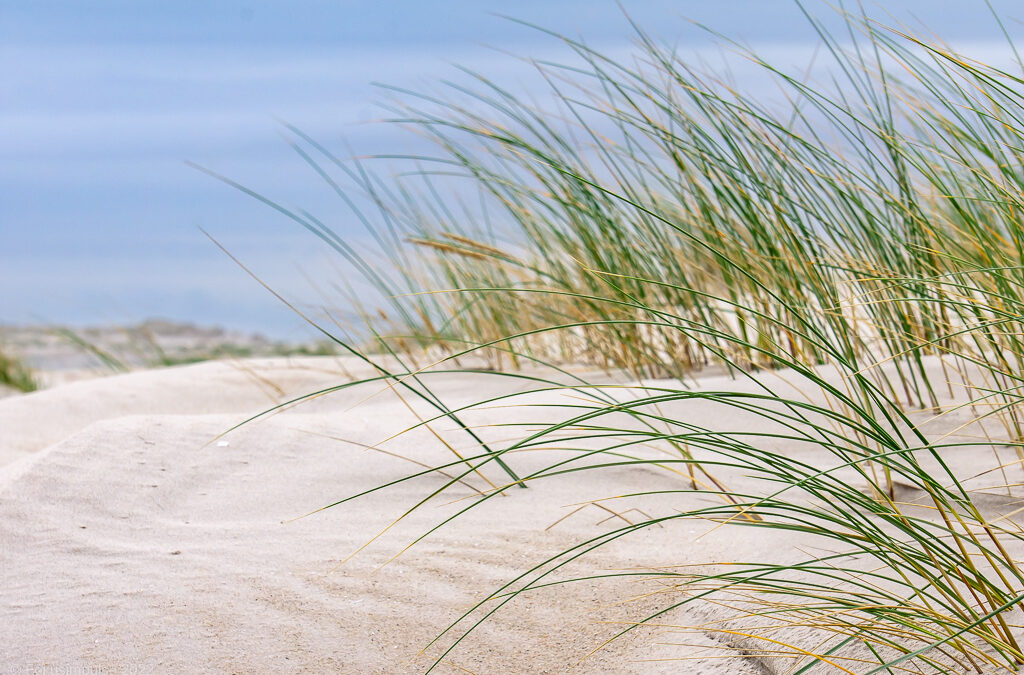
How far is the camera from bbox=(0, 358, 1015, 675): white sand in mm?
1277

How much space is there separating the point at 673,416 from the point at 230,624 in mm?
1089

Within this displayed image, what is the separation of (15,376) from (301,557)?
4.64m

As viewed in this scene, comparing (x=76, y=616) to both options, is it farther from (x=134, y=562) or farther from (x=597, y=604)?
(x=597, y=604)

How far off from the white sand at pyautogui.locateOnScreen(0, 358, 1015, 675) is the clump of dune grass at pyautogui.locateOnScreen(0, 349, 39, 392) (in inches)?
138

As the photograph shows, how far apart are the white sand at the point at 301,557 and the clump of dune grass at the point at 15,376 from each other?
3512 millimetres

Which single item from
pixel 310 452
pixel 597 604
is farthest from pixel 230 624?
pixel 310 452

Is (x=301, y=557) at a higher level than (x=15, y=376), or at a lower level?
higher

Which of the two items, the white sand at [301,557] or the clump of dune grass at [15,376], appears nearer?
the white sand at [301,557]

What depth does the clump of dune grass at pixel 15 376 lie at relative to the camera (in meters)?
5.29

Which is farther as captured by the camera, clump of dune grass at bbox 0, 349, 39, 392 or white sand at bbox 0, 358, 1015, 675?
clump of dune grass at bbox 0, 349, 39, 392

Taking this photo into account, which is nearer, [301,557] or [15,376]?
[301,557]

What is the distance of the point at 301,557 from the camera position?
5.08ft

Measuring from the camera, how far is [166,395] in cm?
343

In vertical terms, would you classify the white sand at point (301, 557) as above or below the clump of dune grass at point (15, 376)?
above
